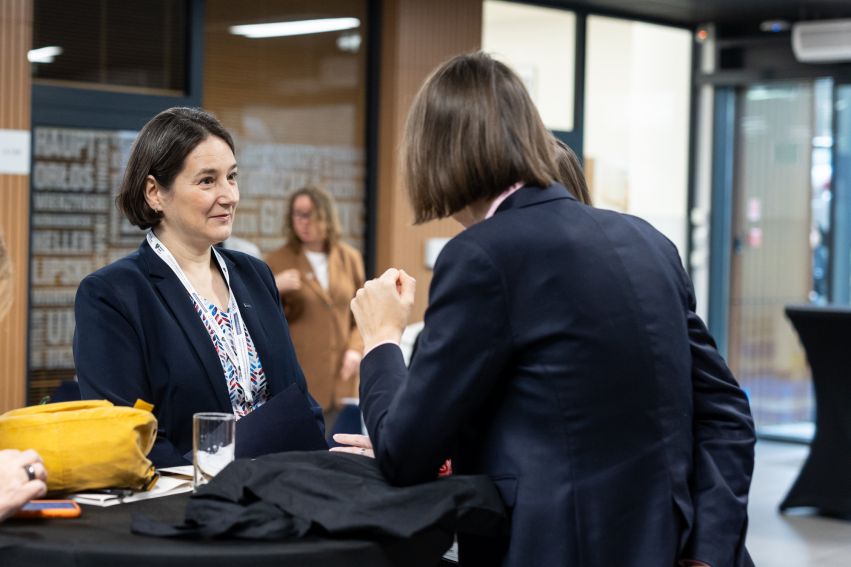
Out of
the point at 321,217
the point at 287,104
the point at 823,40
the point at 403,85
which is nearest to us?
the point at 321,217

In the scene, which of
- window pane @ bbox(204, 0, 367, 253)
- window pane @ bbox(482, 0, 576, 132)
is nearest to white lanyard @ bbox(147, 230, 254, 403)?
window pane @ bbox(204, 0, 367, 253)

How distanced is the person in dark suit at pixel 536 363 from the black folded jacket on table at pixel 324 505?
49 millimetres

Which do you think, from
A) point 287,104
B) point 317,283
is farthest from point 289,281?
point 287,104

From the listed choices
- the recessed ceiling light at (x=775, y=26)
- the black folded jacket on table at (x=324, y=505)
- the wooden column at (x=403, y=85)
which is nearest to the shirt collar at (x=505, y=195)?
the black folded jacket on table at (x=324, y=505)

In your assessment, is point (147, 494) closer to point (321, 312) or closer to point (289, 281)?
point (289, 281)

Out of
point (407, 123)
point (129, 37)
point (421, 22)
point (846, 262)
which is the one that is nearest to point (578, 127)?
point (421, 22)

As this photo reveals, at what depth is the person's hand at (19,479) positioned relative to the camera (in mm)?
1838

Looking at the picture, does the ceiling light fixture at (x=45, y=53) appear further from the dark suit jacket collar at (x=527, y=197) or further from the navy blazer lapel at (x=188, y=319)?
the dark suit jacket collar at (x=527, y=197)

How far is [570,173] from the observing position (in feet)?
8.70

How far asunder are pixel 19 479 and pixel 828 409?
5384 mm

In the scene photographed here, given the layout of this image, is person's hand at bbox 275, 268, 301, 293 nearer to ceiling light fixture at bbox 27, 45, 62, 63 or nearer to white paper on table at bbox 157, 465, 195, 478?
ceiling light fixture at bbox 27, 45, 62, 63

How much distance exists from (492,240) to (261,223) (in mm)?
5368

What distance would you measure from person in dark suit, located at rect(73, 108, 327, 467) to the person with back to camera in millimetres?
3499

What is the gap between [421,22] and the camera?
769cm
